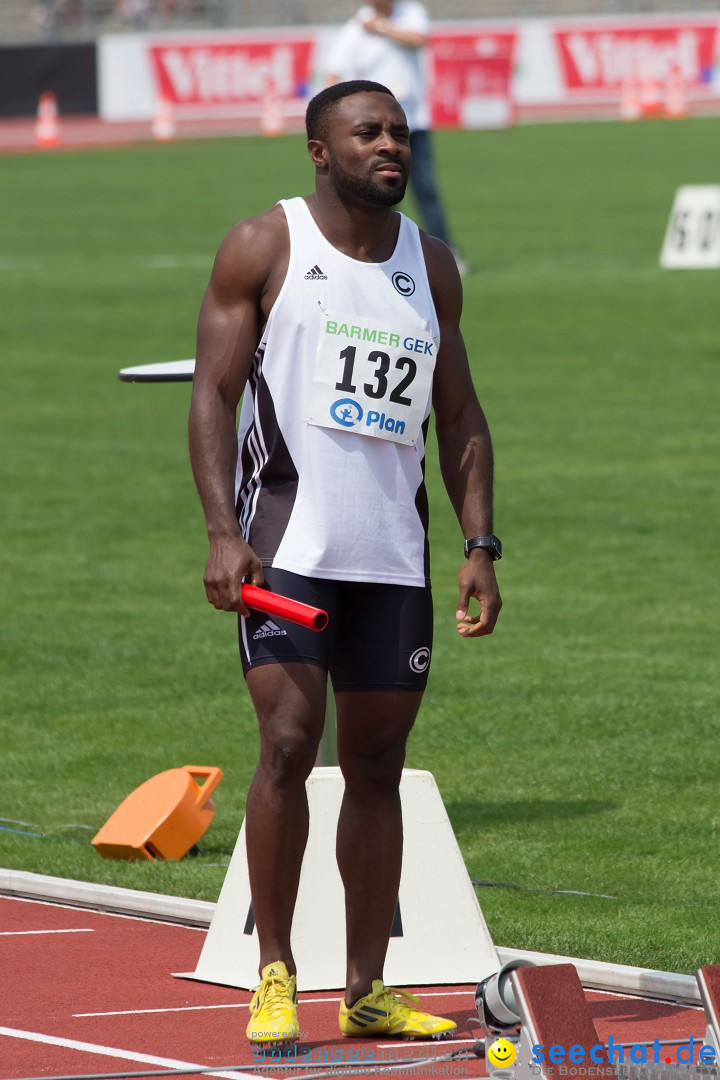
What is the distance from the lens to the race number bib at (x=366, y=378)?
4.83m

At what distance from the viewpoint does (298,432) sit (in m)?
4.86

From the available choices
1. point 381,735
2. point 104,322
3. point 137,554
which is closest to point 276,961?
point 381,735

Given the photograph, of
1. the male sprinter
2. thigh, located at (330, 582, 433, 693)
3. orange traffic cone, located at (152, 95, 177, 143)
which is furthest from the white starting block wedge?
orange traffic cone, located at (152, 95, 177, 143)

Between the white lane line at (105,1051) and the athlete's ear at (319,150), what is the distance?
6.67ft

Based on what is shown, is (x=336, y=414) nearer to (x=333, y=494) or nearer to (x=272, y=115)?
(x=333, y=494)

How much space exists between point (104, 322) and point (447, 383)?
45.7ft

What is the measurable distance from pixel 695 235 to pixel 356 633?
16.7m

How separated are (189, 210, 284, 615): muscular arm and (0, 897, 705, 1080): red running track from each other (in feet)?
3.27

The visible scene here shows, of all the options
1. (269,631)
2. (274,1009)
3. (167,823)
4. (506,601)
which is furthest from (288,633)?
(506,601)

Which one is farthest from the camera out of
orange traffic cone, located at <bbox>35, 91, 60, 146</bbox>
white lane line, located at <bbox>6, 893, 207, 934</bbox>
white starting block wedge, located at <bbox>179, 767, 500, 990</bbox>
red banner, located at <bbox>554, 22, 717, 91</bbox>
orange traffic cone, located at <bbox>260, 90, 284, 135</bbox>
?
red banner, located at <bbox>554, 22, 717, 91</bbox>

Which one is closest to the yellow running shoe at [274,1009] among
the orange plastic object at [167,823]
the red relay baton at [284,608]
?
the red relay baton at [284,608]

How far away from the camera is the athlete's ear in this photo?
4.95 metres

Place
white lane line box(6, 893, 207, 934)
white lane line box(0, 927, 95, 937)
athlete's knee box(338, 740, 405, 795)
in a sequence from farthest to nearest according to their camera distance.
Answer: white lane line box(6, 893, 207, 934) < white lane line box(0, 927, 95, 937) < athlete's knee box(338, 740, 405, 795)

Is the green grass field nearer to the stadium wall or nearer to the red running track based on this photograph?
the red running track
